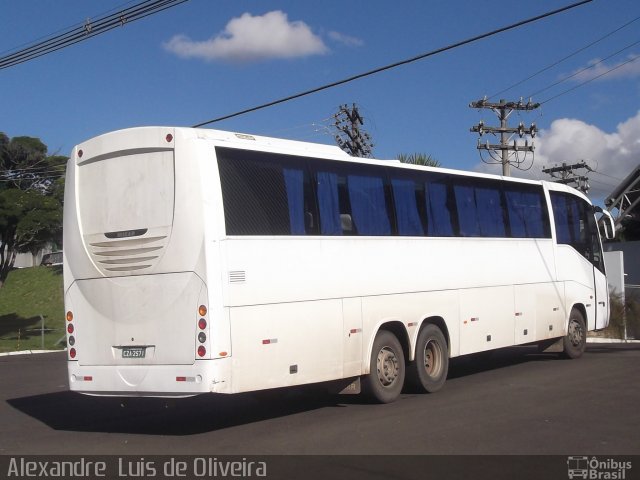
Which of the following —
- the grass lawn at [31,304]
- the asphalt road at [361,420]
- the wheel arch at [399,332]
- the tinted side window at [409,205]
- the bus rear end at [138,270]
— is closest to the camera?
the asphalt road at [361,420]

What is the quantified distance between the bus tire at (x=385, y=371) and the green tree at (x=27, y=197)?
23.8 meters

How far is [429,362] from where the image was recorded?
545 inches

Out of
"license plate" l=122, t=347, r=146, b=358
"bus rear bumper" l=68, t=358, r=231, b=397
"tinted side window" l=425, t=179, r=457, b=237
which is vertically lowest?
"bus rear bumper" l=68, t=358, r=231, b=397

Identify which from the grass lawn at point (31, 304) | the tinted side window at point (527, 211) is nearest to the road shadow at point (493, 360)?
the tinted side window at point (527, 211)

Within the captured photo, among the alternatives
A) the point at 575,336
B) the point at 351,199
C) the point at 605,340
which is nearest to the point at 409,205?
the point at 351,199

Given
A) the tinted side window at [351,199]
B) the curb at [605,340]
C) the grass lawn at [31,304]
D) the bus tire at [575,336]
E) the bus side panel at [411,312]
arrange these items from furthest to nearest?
1. the grass lawn at [31,304]
2. the curb at [605,340]
3. the bus tire at [575,336]
4. the bus side panel at [411,312]
5. the tinted side window at [351,199]

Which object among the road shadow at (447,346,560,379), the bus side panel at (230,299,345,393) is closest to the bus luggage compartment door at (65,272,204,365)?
the bus side panel at (230,299,345,393)
